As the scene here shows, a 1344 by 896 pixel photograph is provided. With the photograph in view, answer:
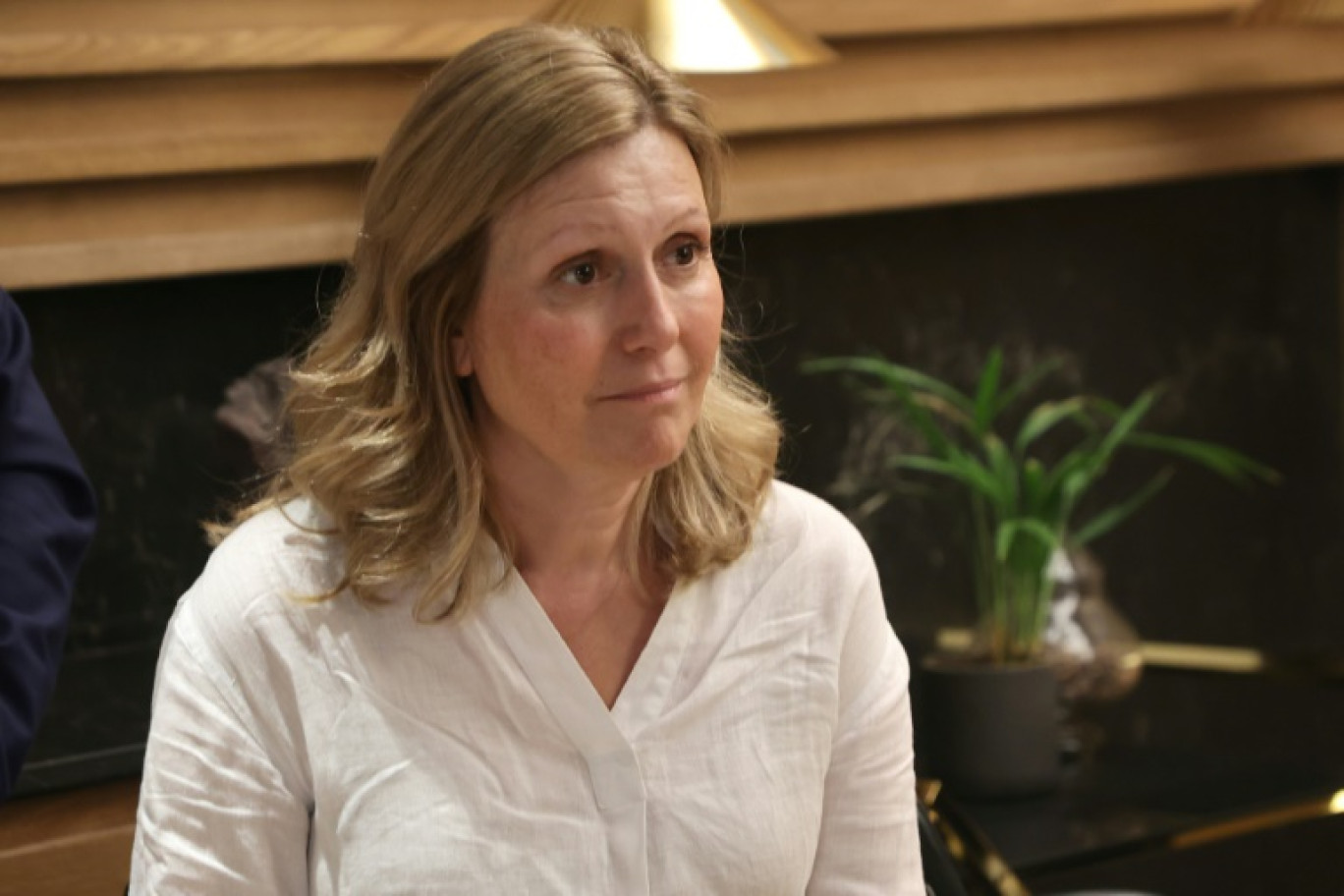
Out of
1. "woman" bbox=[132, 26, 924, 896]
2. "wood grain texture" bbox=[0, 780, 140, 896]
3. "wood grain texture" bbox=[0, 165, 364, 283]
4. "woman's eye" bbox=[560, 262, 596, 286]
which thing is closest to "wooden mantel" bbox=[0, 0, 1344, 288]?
"wood grain texture" bbox=[0, 165, 364, 283]

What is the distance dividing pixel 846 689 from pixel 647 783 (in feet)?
0.79

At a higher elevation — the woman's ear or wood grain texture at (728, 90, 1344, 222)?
wood grain texture at (728, 90, 1344, 222)

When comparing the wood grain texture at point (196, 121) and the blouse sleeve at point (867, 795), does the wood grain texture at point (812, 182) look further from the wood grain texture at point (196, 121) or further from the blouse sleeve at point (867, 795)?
the blouse sleeve at point (867, 795)

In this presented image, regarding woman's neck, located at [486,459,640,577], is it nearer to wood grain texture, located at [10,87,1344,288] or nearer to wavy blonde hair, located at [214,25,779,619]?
wavy blonde hair, located at [214,25,779,619]

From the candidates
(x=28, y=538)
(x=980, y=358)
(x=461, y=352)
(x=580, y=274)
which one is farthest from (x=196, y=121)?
(x=980, y=358)

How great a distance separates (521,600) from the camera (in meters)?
1.71

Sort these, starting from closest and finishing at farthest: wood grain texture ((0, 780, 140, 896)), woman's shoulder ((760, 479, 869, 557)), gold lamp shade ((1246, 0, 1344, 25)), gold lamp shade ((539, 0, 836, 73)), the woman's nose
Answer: the woman's nose → woman's shoulder ((760, 479, 869, 557)) → wood grain texture ((0, 780, 140, 896)) → gold lamp shade ((539, 0, 836, 73)) → gold lamp shade ((1246, 0, 1344, 25))

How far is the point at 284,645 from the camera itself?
5.48ft

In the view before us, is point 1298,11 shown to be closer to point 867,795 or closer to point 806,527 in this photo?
point 806,527

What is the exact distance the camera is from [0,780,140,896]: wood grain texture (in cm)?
228

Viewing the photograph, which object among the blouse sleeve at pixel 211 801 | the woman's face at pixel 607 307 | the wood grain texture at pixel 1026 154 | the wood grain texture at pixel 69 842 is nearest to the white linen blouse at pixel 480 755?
the blouse sleeve at pixel 211 801

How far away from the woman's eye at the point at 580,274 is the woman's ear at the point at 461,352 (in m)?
0.13

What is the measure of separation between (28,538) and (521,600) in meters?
0.57

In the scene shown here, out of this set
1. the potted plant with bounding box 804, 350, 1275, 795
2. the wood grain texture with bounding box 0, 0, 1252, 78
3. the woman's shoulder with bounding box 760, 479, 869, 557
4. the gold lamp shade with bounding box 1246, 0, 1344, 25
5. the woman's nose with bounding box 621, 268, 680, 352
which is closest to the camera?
the woman's nose with bounding box 621, 268, 680, 352
